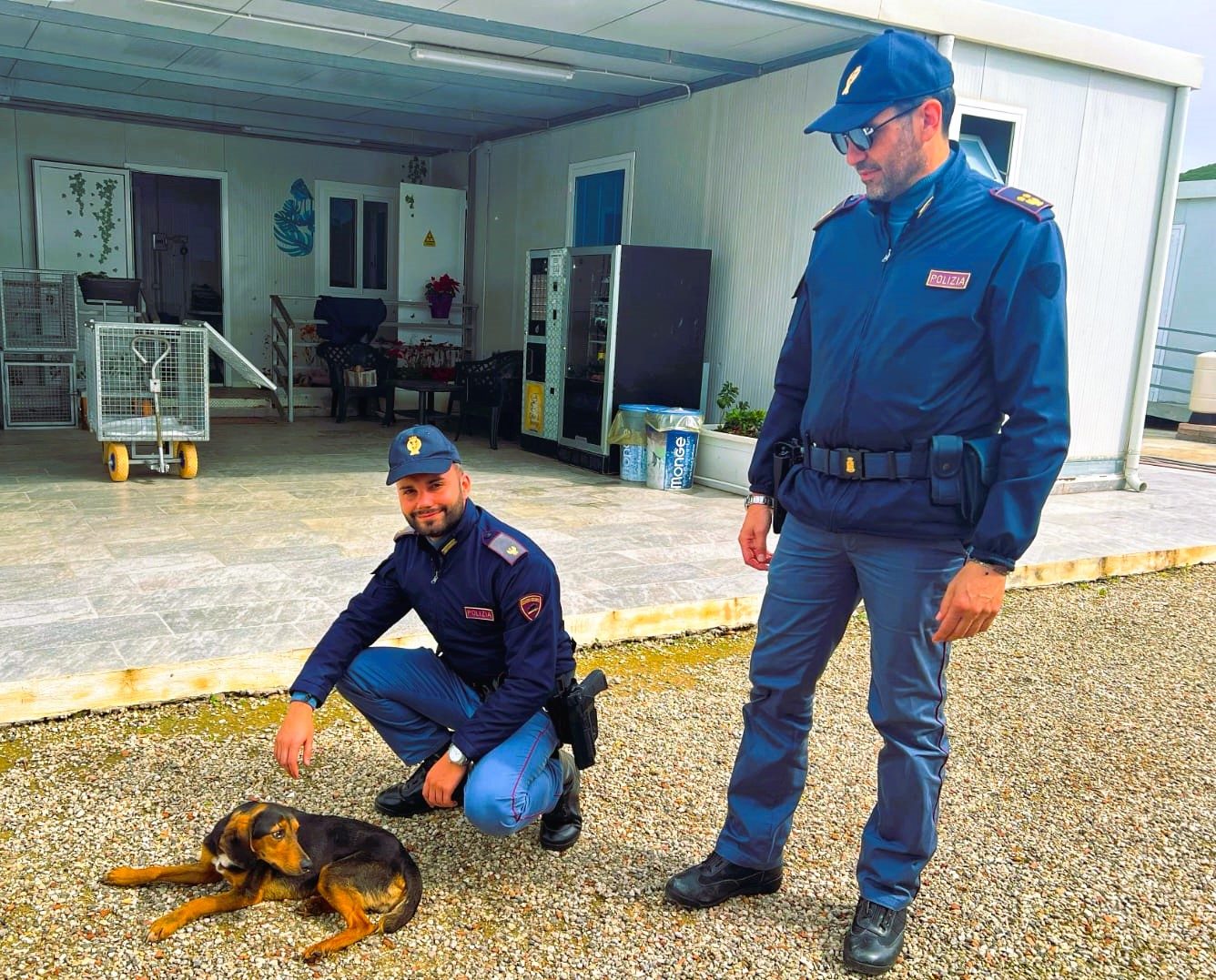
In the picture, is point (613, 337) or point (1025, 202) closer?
point (1025, 202)

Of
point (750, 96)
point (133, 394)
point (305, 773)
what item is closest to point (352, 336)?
point (133, 394)

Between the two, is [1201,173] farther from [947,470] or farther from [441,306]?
[947,470]

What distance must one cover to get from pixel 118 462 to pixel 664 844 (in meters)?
5.30

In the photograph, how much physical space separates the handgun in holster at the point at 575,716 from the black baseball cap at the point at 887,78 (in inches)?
54.8

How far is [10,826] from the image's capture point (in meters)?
2.71

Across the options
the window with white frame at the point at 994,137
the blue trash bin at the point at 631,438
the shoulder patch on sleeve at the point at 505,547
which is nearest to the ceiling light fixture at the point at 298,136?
the blue trash bin at the point at 631,438

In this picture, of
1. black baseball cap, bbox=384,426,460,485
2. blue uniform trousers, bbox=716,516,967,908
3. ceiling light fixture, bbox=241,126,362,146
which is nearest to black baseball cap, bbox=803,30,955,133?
blue uniform trousers, bbox=716,516,967,908

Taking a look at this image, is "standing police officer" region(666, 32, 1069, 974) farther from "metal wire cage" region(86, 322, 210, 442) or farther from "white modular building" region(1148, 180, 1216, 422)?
"white modular building" region(1148, 180, 1216, 422)

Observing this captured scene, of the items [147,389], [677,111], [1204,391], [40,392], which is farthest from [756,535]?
[1204,391]

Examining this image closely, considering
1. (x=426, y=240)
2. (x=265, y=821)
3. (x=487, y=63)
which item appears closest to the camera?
(x=265, y=821)

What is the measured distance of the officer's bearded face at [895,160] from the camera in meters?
2.18

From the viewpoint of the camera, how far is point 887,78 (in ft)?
7.00

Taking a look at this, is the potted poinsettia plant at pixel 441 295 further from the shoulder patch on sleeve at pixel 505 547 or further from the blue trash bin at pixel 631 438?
the shoulder patch on sleeve at pixel 505 547

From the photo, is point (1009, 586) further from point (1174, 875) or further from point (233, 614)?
point (233, 614)
